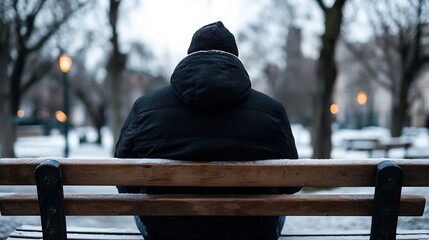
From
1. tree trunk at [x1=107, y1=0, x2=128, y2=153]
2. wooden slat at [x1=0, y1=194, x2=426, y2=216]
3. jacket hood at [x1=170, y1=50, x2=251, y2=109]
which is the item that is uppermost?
tree trunk at [x1=107, y1=0, x2=128, y2=153]

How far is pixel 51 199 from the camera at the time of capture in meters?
2.15

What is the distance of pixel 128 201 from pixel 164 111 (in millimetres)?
530

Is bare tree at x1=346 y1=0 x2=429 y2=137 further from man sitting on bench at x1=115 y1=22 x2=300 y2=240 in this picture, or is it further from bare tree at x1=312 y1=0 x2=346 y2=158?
man sitting on bench at x1=115 y1=22 x2=300 y2=240

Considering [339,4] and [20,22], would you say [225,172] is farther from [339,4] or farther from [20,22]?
[20,22]

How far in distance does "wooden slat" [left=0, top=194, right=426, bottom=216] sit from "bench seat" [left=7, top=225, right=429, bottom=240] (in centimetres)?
46

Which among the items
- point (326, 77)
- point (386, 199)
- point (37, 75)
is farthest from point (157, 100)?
point (37, 75)

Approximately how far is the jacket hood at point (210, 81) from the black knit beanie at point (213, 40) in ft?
0.34

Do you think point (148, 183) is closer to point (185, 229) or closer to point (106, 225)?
point (185, 229)

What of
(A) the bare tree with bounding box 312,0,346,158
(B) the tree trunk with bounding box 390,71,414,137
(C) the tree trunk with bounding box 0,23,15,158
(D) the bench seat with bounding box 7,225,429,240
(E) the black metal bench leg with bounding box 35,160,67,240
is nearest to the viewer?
(E) the black metal bench leg with bounding box 35,160,67,240

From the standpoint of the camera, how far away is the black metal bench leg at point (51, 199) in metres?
2.11

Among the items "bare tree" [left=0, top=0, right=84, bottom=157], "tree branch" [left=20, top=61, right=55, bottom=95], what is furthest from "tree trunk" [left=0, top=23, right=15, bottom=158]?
"tree branch" [left=20, top=61, right=55, bottom=95]

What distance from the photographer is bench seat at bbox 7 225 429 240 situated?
2.61 meters

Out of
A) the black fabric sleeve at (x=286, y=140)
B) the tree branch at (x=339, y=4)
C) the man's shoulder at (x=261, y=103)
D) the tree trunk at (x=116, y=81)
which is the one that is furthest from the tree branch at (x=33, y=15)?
the black fabric sleeve at (x=286, y=140)

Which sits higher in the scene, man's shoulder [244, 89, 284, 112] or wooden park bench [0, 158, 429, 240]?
man's shoulder [244, 89, 284, 112]
